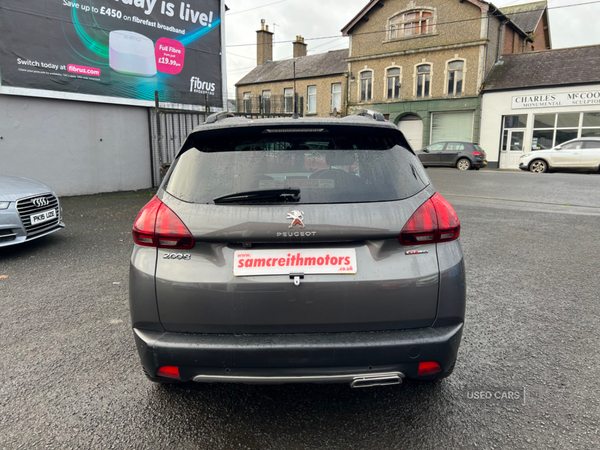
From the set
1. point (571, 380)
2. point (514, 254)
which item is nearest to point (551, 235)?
point (514, 254)

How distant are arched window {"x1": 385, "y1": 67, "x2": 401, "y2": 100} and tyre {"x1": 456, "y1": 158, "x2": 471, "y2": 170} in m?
10.1

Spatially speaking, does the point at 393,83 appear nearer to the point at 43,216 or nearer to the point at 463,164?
the point at 463,164

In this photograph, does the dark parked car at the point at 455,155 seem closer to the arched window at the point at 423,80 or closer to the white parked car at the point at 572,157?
the white parked car at the point at 572,157

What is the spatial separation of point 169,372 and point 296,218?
980mm

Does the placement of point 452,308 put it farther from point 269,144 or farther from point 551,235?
point 551,235

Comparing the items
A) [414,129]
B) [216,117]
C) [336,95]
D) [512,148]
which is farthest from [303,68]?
[216,117]

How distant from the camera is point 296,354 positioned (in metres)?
2.05

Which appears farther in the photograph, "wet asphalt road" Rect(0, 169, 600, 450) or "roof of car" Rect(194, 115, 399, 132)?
"roof of car" Rect(194, 115, 399, 132)

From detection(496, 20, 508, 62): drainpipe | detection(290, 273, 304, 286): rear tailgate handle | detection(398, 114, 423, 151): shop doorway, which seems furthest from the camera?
detection(398, 114, 423, 151): shop doorway

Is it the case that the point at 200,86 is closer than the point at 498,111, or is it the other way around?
the point at 200,86

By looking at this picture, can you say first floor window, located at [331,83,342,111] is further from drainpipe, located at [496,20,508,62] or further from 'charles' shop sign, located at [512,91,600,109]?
'charles' shop sign, located at [512,91,600,109]

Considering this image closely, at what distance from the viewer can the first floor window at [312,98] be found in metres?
38.2

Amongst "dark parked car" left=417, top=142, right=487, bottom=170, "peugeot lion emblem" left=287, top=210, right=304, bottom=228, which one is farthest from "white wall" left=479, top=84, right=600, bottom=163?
"peugeot lion emblem" left=287, top=210, right=304, bottom=228

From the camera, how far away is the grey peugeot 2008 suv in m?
2.05
